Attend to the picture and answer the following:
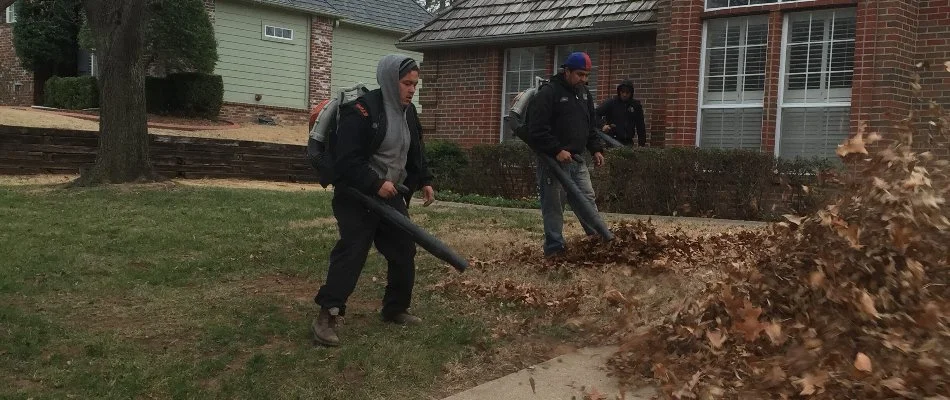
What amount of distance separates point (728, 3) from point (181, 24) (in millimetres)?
15350

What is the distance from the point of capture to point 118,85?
41.5 feet

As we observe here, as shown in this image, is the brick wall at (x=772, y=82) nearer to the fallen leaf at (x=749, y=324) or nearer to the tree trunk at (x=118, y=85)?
the fallen leaf at (x=749, y=324)

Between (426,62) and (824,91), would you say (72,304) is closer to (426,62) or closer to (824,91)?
(824,91)

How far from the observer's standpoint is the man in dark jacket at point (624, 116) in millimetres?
11742

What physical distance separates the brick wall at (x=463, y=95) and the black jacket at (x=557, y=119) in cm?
Answer: 787

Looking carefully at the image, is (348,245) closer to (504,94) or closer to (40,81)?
(504,94)

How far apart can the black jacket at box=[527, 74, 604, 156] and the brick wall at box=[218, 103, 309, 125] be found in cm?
1931

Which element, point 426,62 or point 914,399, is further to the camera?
point 426,62

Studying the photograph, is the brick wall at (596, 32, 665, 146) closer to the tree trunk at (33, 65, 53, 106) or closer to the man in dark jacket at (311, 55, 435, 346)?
the man in dark jacket at (311, 55, 435, 346)

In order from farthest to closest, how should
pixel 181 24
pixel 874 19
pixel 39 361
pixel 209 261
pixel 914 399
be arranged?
pixel 181 24, pixel 874 19, pixel 209 261, pixel 39 361, pixel 914 399

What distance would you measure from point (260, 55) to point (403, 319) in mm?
22129

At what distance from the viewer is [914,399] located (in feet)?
11.3

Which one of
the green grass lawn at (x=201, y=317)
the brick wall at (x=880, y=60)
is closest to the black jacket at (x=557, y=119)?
the green grass lawn at (x=201, y=317)

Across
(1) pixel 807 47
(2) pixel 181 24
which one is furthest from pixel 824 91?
(2) pixel 181 24
